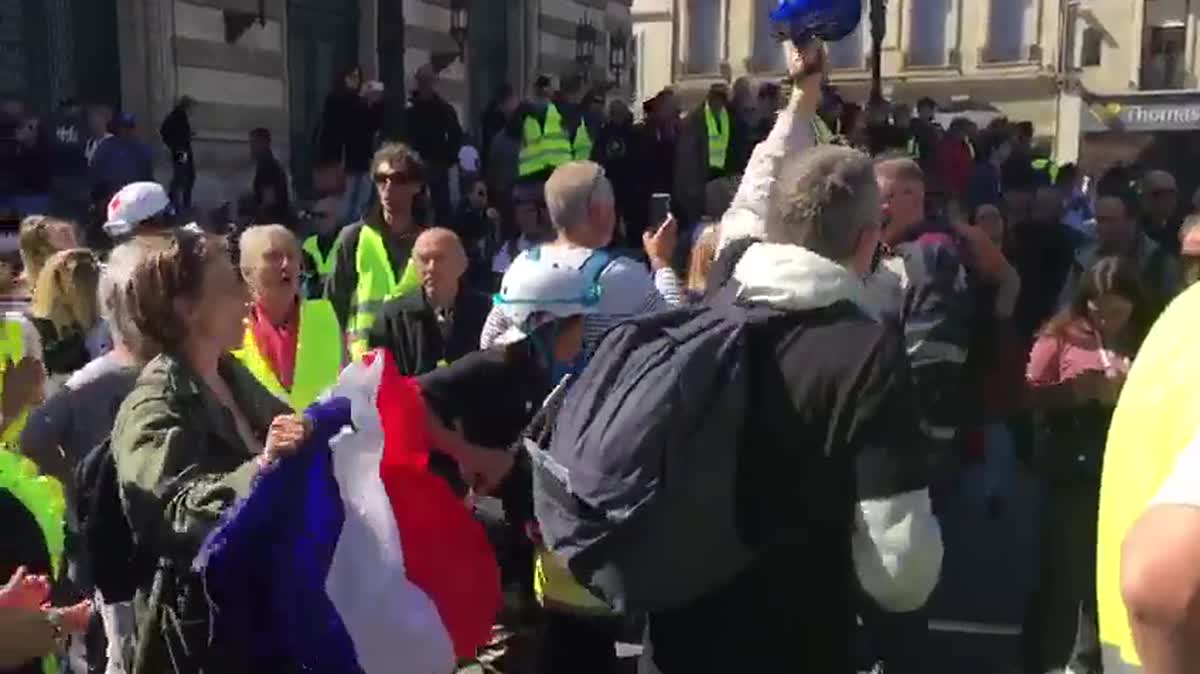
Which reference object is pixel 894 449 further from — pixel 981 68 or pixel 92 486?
pixel 981 68

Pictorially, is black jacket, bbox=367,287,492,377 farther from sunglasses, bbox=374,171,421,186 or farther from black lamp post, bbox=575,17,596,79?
black lamp post, bbox=575,17,596,79

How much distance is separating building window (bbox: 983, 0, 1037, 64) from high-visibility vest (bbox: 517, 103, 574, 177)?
29.3 meters

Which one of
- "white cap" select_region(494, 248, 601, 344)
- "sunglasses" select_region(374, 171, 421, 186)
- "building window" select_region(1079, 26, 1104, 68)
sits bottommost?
"white cap" select_region(494, 248, 601, 344)

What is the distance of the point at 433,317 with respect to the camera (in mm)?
4879

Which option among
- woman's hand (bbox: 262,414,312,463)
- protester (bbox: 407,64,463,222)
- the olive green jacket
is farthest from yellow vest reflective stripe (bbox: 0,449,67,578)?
protester (bbox: 407,64,463,222)

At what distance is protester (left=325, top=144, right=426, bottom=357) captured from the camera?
5.36 m

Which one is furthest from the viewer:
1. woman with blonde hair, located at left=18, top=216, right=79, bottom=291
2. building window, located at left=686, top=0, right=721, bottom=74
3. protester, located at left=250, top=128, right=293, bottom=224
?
building window, located at left=686, top=0, right=721, bottom=74

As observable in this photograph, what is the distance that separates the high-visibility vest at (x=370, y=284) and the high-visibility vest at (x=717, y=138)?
8125 mm

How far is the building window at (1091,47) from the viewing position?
123 ft

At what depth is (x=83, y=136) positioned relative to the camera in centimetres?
1152

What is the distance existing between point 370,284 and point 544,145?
25.7ft

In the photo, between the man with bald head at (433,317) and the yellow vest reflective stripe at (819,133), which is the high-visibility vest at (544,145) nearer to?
the man with bald head at (433,317)

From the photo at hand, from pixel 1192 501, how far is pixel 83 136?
37.8 ft

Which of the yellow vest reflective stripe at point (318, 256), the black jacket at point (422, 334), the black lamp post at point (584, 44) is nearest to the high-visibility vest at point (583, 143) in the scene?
the yellow vest reflective stripe at point (318, 256)
